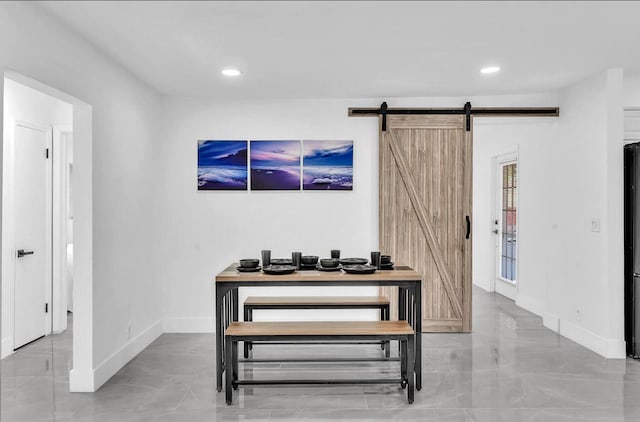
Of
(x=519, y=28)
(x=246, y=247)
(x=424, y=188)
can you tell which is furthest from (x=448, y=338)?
(x=519, y=28)

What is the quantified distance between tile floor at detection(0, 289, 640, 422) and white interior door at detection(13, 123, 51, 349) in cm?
31

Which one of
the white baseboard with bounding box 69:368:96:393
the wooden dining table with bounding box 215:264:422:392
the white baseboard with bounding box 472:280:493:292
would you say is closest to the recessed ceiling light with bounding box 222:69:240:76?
the wooden dining table with bounding box 215:264:422:392

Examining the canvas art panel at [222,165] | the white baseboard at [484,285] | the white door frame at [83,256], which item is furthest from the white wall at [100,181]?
the white baseboard at [484,285]

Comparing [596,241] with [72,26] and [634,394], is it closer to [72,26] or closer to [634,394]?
[634,394]

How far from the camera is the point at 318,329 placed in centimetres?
341

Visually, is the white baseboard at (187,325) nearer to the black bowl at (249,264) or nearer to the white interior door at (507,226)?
the black bowl at (249,264)

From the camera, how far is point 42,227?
4953 mm

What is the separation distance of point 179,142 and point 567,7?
153 inches

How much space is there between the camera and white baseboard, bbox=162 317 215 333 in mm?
5246

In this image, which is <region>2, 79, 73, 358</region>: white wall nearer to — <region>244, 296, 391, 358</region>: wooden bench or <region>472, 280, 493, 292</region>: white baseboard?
<region>244, 296, 391, 358</region>: wooden bench

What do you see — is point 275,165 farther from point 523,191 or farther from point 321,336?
point 523,191

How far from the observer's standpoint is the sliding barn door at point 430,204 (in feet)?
17.0

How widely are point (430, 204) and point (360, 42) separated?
2.25 m

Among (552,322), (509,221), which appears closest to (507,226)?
(509,221)
